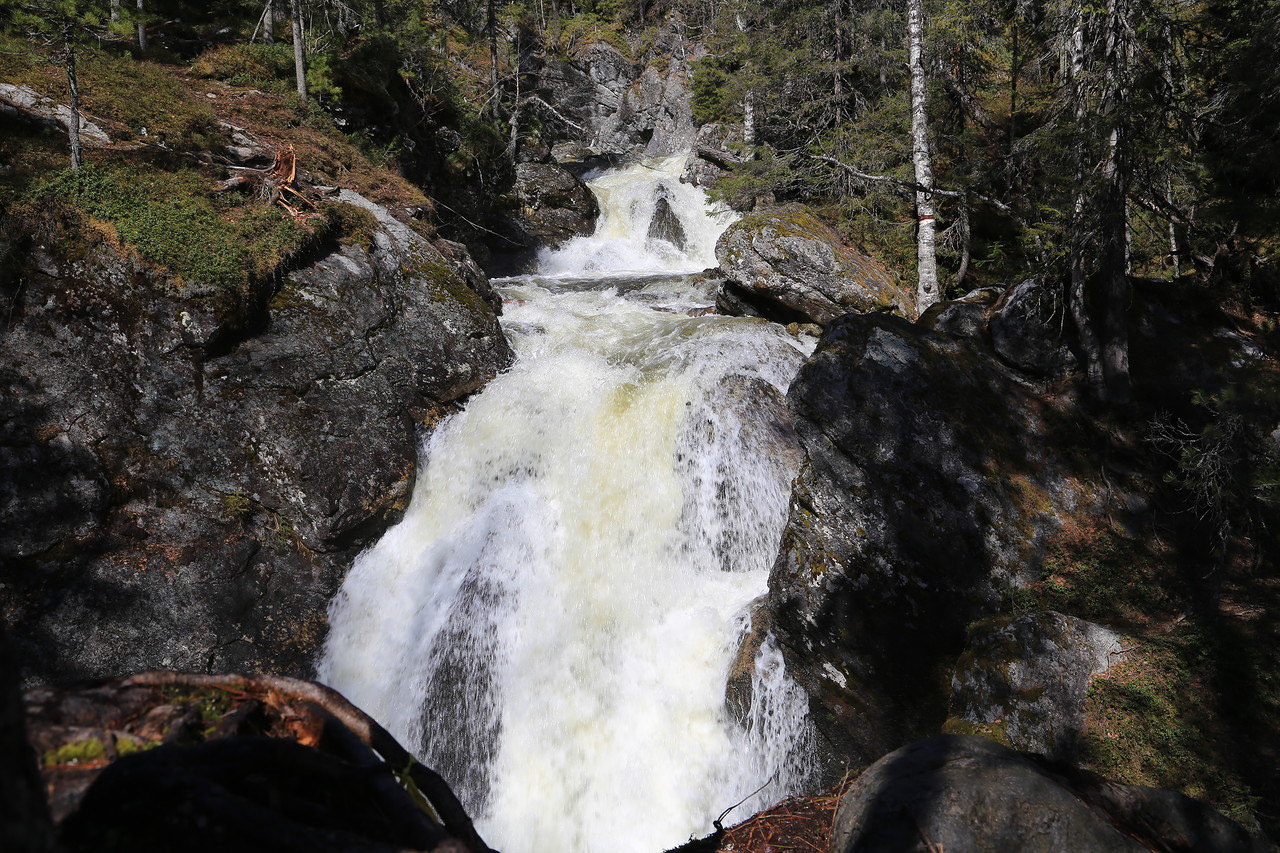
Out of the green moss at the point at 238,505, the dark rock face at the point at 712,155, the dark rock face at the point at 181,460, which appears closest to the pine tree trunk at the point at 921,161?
the dark rock face at the point at 181,460

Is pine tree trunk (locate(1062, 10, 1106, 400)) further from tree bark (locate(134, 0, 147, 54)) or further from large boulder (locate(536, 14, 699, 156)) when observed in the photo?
large boulder (locate(536, 14, 699, 156))

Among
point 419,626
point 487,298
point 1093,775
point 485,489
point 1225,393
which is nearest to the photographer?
point 1093,775

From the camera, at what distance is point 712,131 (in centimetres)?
2447

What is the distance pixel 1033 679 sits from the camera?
15.9 feet

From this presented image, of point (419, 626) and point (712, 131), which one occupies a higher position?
point (712, 131)

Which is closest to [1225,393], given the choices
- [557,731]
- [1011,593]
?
[1011,593]

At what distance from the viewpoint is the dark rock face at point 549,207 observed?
1994cm

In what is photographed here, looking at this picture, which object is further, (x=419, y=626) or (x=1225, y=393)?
(x=419, y=626)

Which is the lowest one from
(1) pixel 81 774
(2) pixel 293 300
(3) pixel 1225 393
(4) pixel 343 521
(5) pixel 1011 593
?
(4) pixel 343 521

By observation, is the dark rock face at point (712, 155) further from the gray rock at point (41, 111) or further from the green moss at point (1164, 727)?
the green moss at point (1164, 727)

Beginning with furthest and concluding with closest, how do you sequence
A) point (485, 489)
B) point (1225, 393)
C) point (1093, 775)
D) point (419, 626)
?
point (485, 489) → point (419, 626) → point (1225, 393) → point (1093, 775)

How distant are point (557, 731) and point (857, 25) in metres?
19.9

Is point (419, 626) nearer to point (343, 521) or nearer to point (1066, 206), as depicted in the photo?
point (343, 521)

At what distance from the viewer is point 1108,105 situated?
21.1 ft
